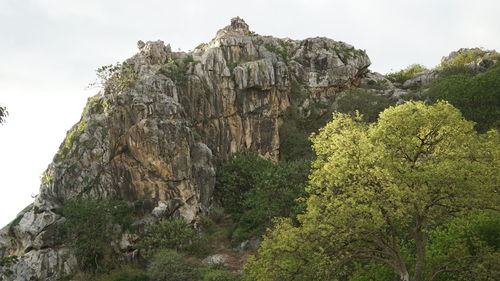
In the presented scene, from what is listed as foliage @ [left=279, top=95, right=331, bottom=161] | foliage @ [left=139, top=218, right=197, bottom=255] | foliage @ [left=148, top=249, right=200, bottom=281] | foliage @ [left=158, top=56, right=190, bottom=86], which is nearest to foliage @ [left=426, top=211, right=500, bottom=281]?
foliage @ [left=148, top=249, right=200, bottom=281]

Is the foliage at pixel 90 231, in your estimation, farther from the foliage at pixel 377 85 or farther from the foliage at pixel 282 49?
the foliage at pixel 377 85

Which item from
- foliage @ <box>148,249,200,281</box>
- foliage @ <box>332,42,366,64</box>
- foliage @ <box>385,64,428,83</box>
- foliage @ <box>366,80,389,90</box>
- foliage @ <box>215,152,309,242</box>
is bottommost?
foliage @ <box>148,249,200,281</box>

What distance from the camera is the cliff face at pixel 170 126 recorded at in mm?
46500

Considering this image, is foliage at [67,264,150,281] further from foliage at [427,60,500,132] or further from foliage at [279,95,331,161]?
foliage at [427,60,500,132]

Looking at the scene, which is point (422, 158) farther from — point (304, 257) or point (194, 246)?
point (194, 246)

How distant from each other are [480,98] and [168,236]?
4061 cm

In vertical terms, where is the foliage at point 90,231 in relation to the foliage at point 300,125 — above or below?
below

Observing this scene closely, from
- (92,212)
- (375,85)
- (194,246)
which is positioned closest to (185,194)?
(194,246)

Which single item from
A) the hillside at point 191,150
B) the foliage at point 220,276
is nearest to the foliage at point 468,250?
the foliage at point 220,276

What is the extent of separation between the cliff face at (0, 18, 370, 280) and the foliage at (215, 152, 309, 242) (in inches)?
110

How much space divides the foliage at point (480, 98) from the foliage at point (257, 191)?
64.6 ft

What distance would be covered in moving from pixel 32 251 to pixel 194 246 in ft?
54.7

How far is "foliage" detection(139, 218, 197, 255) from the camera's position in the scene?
147 feet

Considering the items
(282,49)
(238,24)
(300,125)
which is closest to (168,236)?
(300,125)
